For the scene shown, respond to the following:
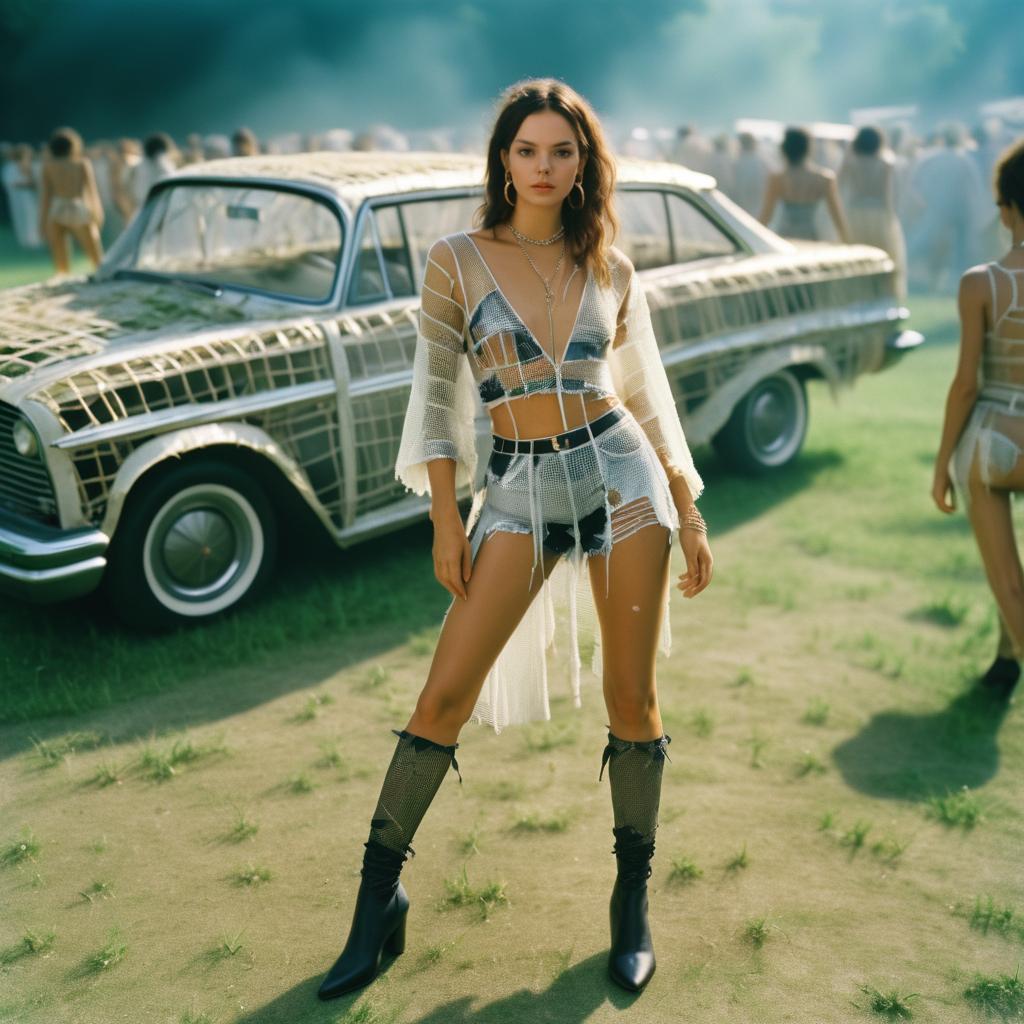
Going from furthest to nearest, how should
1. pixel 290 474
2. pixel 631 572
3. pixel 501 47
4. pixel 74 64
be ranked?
pixel 501 47 < pixel 74 64 < pixel 290 474 < pixel 631 572

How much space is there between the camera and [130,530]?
434cm

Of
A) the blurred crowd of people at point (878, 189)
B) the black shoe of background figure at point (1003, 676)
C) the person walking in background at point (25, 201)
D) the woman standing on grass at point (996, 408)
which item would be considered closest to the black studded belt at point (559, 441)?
the woman standing on grass at point (996, 408)

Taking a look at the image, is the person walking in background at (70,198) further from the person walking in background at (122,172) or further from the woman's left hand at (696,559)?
the woman's left hand at (696,559)

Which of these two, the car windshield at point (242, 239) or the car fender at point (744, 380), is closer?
the car windshield at point (242, 239)

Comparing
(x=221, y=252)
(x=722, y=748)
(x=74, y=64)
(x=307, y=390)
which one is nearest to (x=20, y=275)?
(x=221, y=252)

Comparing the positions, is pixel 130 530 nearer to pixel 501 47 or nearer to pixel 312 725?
pixel 312 725

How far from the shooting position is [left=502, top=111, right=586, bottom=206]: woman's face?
2.53 m

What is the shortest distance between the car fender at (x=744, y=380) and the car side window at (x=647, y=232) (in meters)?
0.70

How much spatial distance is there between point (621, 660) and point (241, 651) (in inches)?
85.9

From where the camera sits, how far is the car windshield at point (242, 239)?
5.18 meters

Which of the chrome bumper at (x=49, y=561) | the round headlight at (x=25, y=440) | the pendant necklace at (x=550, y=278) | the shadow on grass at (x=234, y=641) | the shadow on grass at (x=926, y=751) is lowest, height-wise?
the shadow on grass at (x=926, y=751)

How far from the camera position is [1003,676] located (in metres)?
4.20

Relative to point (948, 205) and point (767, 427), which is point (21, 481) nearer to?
point (767, 427)

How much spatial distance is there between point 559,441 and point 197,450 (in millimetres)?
2233
